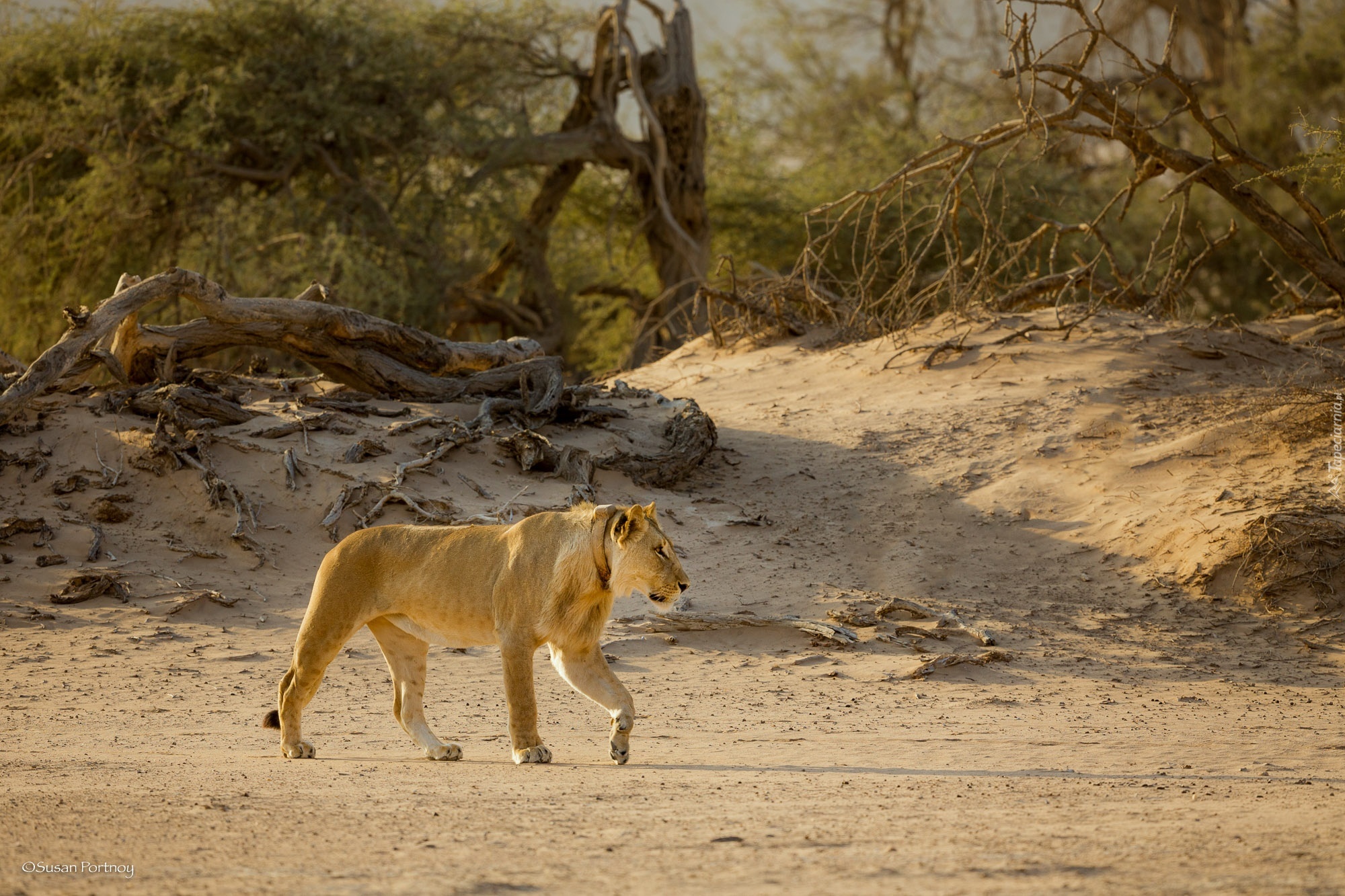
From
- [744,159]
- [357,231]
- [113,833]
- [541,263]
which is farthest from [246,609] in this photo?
[744,159]

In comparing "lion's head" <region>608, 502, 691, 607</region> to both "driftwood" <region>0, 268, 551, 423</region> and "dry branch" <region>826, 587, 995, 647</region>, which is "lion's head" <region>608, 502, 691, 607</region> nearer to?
"dry branch" <region>826, 587, 995, 647</region>

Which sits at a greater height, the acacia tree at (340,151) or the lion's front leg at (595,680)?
the acacia tree at (340,151)

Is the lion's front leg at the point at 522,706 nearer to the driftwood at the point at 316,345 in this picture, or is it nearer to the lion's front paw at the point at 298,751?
the lion's front paw at the point at 298,751

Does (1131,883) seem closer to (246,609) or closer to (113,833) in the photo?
(113,833)

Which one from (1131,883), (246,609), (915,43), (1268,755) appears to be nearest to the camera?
(1131,883)

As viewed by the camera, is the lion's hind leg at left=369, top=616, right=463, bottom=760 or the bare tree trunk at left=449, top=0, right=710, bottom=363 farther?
the bare tree trunk at left=449, top=0, right=710, bottom=363

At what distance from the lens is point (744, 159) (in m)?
28.0

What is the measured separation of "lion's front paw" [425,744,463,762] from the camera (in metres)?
5.45

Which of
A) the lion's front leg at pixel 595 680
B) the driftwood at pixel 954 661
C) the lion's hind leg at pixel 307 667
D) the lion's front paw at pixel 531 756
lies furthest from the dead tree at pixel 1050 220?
the lion's hind leg at pixel 307 667

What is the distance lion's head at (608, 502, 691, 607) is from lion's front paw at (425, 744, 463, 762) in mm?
993

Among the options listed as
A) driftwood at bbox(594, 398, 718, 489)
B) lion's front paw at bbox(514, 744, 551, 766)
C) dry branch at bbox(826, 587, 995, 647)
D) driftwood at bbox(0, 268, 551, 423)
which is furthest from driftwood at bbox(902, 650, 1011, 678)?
driftwood at bbox(0, 268, 551, 423)

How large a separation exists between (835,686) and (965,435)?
4.53 m

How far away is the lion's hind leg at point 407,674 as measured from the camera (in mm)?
5617

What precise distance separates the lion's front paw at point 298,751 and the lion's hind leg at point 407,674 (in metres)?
0.39
